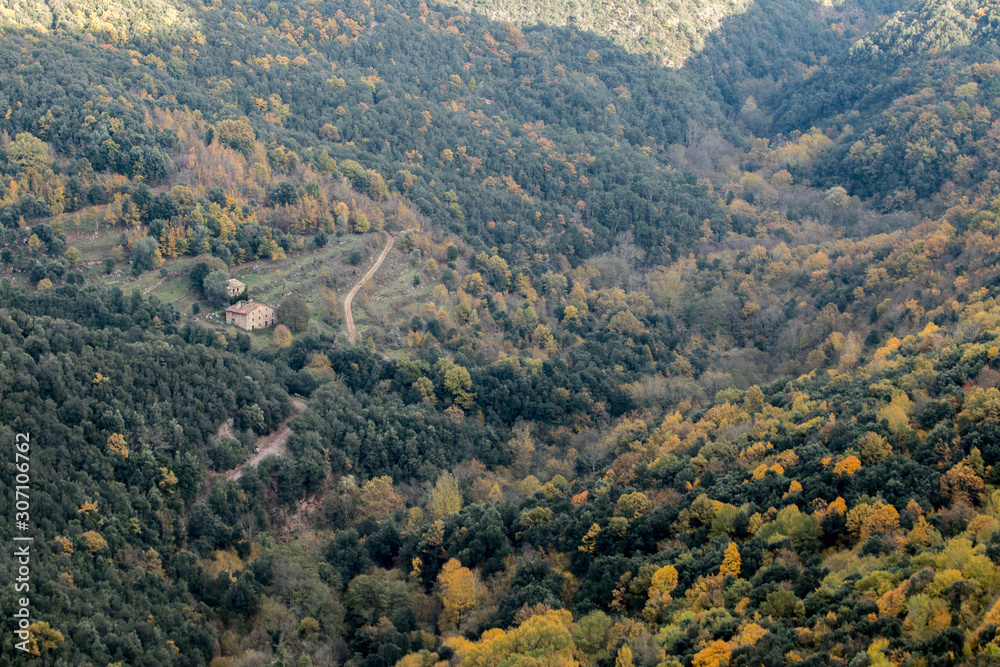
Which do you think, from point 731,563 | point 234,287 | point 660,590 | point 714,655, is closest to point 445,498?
point 660,590

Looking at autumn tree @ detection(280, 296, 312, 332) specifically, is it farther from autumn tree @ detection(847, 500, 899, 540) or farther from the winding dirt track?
autumn tree @ detection(847, 500, 899, 540)

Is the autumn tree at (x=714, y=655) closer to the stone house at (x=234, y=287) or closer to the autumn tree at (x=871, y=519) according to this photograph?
the autumn tree at (x=871, y=519)

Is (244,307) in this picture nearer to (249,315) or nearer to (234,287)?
(249,315)

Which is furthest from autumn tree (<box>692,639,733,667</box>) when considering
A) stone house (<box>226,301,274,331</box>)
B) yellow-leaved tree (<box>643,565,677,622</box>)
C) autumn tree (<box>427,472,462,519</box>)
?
stone house (<box>226,301,274,331</box>)

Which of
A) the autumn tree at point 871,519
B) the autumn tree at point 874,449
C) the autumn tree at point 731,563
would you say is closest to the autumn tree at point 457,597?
the autumn tree at point 731,563

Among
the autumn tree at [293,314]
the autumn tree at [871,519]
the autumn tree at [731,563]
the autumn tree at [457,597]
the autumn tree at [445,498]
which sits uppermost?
the autumn tree at [871,519]

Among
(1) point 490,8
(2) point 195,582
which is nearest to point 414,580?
(2) point 195,582
